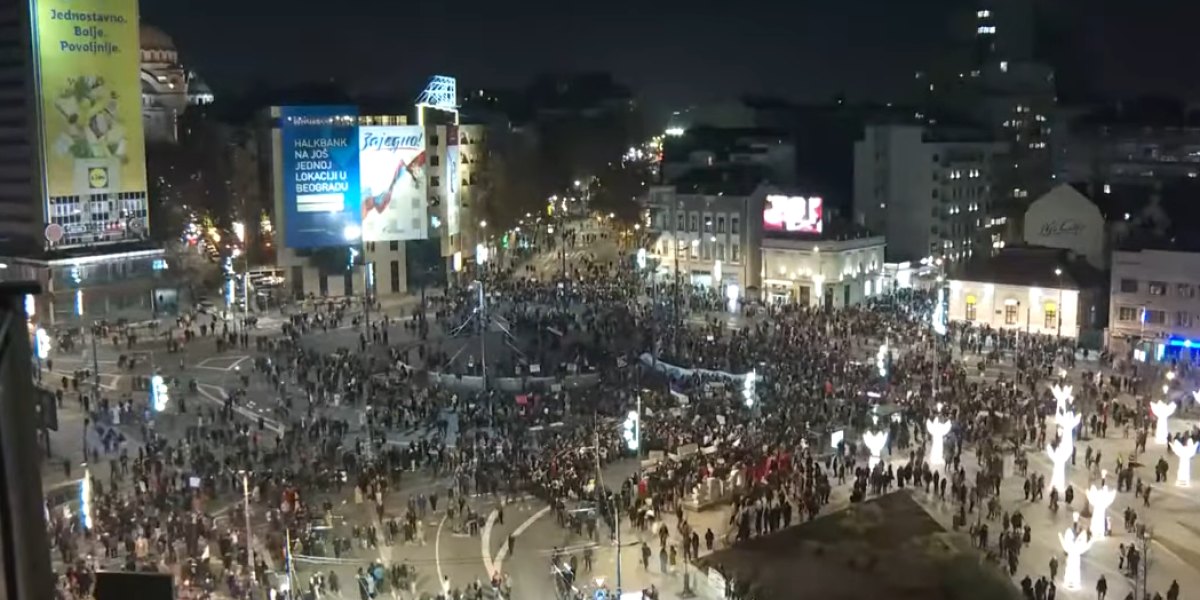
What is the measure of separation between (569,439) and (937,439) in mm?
8877

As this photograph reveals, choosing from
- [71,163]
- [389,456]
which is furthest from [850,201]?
[389,456]

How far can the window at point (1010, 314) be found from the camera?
47875 millimetres

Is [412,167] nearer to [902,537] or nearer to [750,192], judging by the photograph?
[750,192]

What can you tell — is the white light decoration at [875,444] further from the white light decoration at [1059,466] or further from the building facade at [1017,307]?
the building facade at [1017,307]

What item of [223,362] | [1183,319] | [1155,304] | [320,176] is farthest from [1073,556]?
→ [320,176]

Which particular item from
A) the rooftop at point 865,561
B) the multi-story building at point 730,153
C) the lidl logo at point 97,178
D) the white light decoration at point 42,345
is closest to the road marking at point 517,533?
the rooftop at point 865,561

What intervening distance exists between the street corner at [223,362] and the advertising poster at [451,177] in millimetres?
23499

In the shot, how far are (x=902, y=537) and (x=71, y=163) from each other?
42788mm

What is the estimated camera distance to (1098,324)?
47.2 metres

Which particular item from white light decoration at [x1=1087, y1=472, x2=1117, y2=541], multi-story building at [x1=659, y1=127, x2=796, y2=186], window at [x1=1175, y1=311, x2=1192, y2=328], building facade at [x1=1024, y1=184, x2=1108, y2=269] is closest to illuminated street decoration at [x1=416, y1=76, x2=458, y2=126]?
multi-story building at [x1=659, y1=127, x2=796, y2=186]

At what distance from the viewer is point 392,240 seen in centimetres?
5741

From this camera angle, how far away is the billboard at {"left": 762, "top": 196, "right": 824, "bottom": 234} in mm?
55219

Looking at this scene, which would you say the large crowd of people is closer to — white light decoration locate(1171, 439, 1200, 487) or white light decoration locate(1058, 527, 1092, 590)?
white light decoration locate(1058, 527, 1092, 590)

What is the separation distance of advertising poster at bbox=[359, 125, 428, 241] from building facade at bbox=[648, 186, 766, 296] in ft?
43.7
